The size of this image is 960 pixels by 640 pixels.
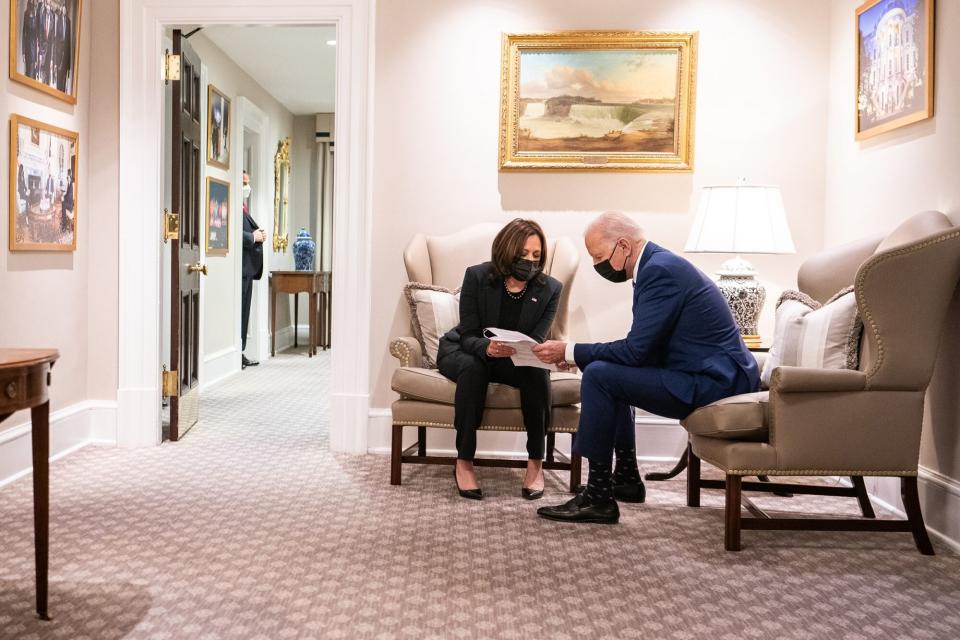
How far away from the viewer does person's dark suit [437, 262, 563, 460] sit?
3.54 meters

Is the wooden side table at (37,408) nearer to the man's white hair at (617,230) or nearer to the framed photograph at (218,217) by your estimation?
the man's white hair at (617,230)

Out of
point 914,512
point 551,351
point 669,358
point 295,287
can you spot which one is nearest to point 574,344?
point 551,351

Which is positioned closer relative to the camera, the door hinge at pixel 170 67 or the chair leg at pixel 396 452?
the chair leg at pixel 396 452

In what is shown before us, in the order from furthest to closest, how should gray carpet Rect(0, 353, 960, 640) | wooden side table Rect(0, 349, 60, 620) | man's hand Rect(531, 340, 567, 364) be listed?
man's hand Rect(531, 340, 567, 364), gray carpet Rect(0, 353, 960, 640), wooden side table Rect(0, 349, 60, 620)

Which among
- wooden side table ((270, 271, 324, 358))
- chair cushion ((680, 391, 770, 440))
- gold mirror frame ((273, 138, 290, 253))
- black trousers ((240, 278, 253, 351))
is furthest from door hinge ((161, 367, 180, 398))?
gold mirror frame ((273, 138, 290, 253))

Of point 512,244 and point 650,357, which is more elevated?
point 512,244

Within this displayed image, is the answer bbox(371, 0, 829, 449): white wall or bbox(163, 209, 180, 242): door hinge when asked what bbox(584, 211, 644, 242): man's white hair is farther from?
bbox(163, 209, 180, 242): door hinge

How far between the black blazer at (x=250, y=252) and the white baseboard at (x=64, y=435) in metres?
3.55

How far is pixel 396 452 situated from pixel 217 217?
12.6ft

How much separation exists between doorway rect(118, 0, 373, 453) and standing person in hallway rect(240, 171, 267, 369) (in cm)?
335

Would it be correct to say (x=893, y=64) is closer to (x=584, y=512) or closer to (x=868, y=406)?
(x=868, y=406)

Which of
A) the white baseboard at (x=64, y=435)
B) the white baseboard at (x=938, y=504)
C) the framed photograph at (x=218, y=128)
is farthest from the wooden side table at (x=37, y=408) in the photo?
the framed photograph at (x=218, y=128)

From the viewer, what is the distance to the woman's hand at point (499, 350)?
3467 mm

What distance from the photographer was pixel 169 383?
450cm
